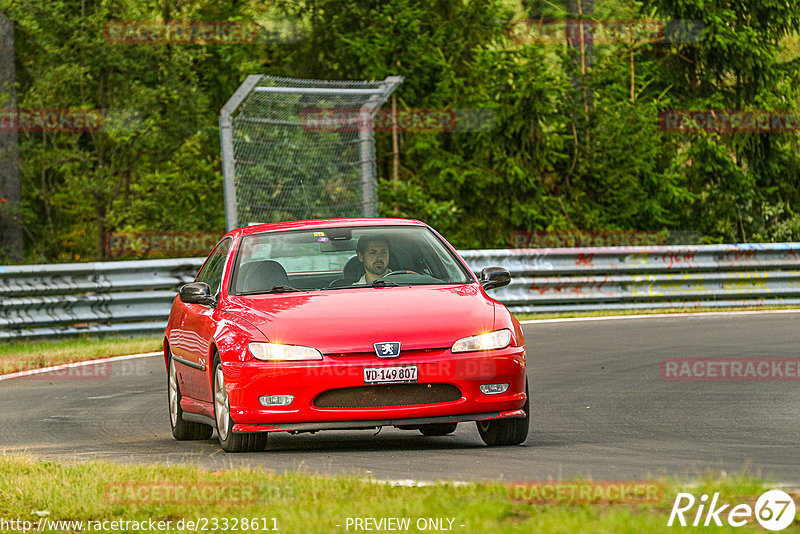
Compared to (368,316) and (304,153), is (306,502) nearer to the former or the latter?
(368,316)

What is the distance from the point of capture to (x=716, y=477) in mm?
6477

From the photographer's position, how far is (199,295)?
30.6 feet

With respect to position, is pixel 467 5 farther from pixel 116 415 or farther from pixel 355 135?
pixel 116 415

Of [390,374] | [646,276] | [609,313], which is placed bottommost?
[609,313]

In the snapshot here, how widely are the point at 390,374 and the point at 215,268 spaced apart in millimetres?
2454

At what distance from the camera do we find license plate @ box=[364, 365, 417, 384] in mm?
8164

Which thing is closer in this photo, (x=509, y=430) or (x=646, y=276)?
(x=509, y=430)

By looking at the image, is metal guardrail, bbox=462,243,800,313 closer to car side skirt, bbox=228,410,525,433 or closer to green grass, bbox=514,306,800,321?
green grass, bbox=514,306,800,321

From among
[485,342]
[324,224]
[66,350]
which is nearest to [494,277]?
[485,342]

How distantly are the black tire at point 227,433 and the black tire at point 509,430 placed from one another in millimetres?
1340

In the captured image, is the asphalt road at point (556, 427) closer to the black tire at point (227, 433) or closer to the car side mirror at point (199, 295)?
the black tire at point (227, 433)

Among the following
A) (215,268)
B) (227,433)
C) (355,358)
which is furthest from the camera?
(215,268)

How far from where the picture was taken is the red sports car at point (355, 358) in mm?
8180

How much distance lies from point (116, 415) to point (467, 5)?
23.3m
